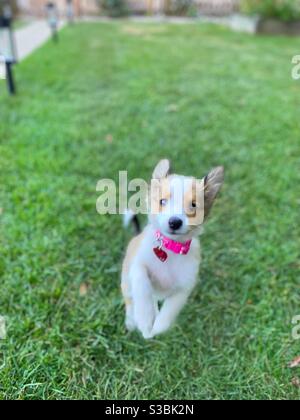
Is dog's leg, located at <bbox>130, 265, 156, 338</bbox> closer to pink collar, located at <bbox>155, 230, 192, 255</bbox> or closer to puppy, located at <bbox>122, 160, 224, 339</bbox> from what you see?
puppy, located at <bbox>122, 160, 224, 339</bbox>

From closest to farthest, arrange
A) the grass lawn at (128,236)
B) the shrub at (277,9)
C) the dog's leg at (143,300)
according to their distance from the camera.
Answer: the dog's leg at (143,300) < the grass lawn at (128,236) < the shrub at (277,9)

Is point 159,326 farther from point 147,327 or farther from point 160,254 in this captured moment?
point 160,254

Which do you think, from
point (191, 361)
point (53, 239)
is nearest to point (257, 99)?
point (53, 239)

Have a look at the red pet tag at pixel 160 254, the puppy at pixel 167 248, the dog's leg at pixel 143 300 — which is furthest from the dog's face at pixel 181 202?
the dog's leg at pixel 143 300

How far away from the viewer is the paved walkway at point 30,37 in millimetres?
8844

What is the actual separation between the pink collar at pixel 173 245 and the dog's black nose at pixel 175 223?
0.18 meters

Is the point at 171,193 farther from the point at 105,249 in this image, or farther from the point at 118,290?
the point at 105,249

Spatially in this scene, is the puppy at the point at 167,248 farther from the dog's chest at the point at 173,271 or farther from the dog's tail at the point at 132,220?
the dog's tail at the point at 132,220

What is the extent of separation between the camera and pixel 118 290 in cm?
257

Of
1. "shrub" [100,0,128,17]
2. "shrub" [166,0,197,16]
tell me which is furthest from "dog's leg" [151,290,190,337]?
"shrub" [166,0,197,16]

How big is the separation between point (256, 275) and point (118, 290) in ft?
3.33

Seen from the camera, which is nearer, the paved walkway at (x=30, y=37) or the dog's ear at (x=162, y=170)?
the dog's ear at (x=162, y=170)

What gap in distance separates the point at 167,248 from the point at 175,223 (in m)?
0.28

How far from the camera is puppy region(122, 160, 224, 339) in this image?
160 centimetres
